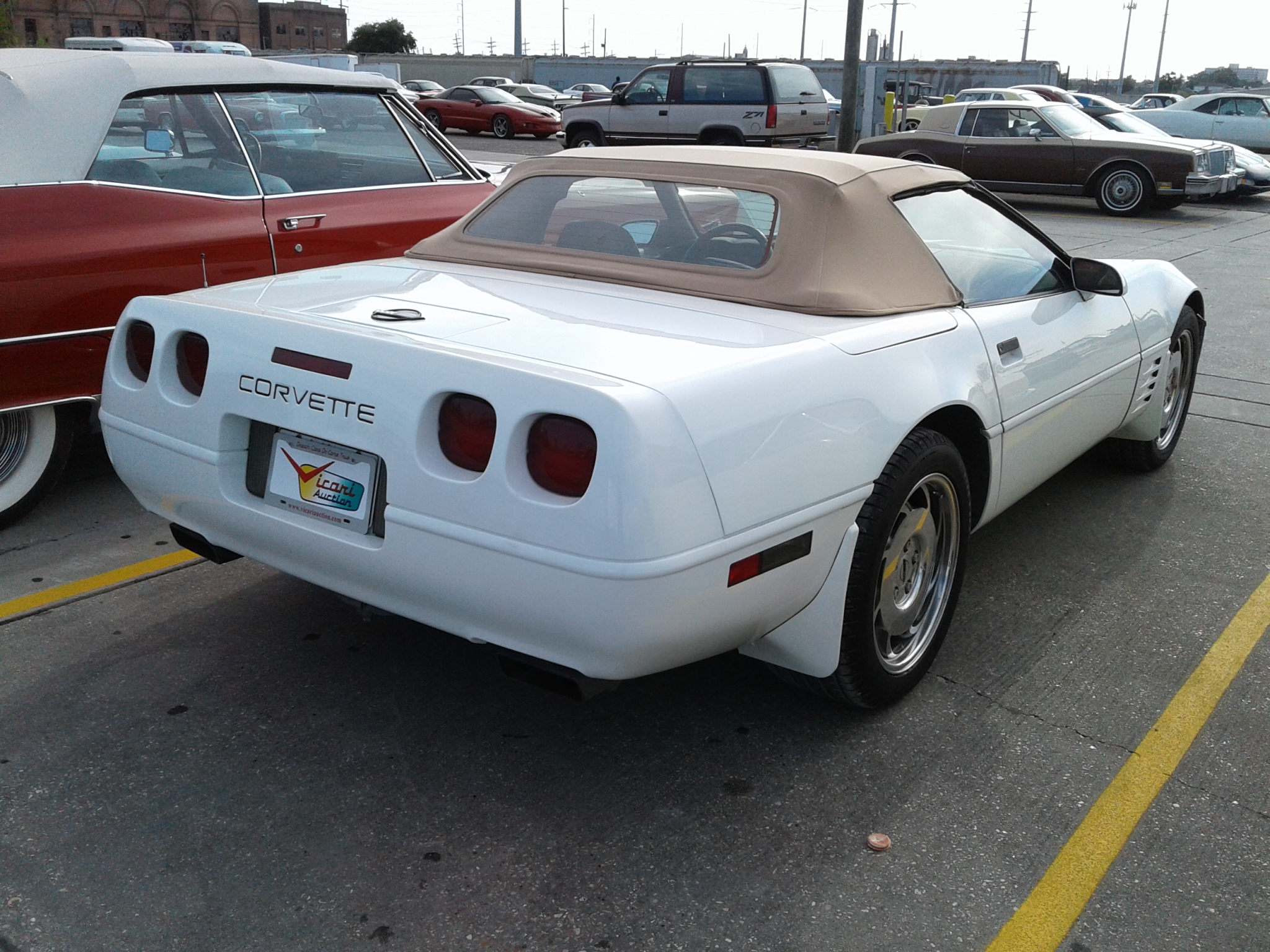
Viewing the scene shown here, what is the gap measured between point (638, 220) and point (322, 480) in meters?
1.33

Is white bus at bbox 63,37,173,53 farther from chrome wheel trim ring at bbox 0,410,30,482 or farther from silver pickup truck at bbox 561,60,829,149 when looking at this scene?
silver pickup truck at bbox 561,60,829,149

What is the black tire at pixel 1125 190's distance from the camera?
16.0 m

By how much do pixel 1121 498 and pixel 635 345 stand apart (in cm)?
304

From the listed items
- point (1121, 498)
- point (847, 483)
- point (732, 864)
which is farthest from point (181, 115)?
point (1121, 498)

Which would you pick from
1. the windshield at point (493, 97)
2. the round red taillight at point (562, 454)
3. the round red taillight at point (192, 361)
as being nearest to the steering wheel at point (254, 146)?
the round red taillight at point (192, 361)

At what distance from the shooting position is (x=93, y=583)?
3795mm

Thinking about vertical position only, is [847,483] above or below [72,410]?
above

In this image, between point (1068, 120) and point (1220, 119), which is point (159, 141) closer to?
point (1068, 120)

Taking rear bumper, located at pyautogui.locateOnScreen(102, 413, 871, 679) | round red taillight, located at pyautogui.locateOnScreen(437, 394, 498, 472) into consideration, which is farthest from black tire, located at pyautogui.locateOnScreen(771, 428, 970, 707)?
round red taillight, located at pyautogui.locateOnScreen(437, 394, 498, 472)

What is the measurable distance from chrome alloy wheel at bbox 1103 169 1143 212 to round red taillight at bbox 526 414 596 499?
52.0 feet

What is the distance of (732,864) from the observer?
8.13 ft

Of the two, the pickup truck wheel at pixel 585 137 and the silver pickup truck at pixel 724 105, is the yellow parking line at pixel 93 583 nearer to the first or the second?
the silver pickup truck at pixel 724 105

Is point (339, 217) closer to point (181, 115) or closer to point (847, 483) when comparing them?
point (181, 115)

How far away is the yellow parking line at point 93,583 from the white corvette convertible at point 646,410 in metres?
0.88
